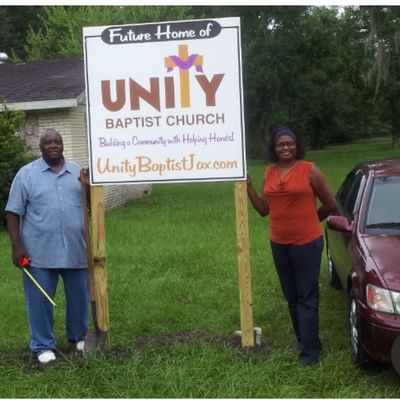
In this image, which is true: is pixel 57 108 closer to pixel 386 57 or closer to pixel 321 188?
pixel 321 188

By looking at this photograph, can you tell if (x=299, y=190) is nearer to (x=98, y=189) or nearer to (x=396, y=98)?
(x=98, y=189)

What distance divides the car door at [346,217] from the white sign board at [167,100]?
1230 mm

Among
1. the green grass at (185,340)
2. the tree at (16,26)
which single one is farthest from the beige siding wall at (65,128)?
the tree at (16,26)

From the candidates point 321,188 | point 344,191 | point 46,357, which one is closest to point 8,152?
point 344,191

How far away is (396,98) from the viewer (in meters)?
39.1

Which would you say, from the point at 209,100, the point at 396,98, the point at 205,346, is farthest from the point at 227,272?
the point at 396,98

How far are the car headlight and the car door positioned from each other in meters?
0.73

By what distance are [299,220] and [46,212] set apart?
1.89 meters

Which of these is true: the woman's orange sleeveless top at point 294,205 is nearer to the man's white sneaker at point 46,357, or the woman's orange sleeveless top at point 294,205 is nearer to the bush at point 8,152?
the man's white sneaker at point 46,357

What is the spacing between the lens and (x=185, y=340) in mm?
5059

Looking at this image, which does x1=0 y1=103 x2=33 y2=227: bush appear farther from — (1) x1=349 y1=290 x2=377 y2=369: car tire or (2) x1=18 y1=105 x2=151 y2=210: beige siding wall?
(1) x1=349 y1=290 x2=377 y2=369: car tire

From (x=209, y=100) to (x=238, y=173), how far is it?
60 cm

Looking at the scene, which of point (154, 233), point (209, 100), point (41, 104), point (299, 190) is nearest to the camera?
point (299, 190)

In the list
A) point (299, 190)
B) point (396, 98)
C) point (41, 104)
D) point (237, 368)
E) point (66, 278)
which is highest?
point (396, 98)
